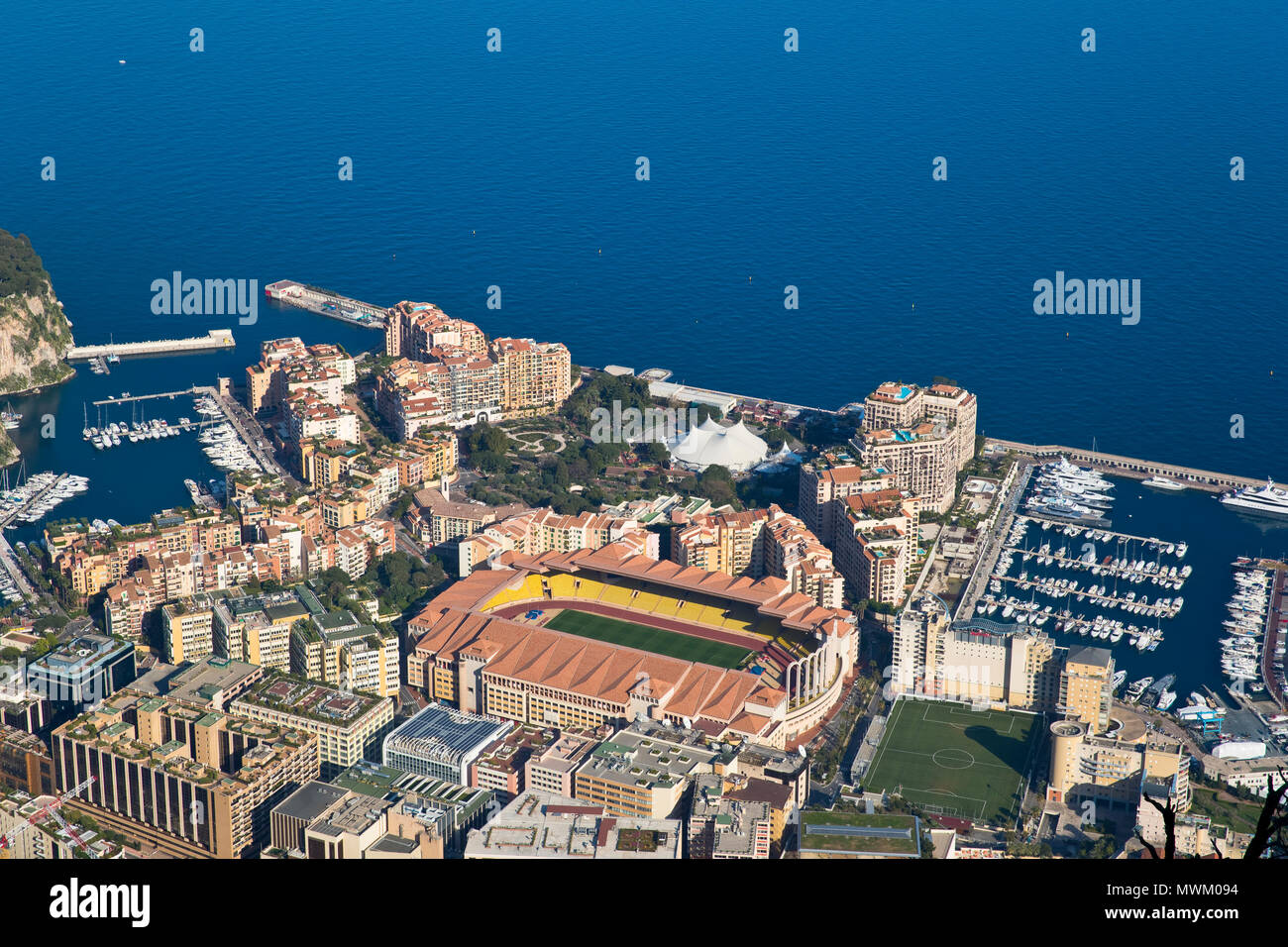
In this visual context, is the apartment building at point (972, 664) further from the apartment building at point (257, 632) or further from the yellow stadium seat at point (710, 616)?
the apartment building at point (257, 632)

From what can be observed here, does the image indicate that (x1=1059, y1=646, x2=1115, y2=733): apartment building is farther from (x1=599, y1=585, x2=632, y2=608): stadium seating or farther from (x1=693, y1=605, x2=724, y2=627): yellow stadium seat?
(x1=599, y1=585, x2=632, y2=608): stadium seating

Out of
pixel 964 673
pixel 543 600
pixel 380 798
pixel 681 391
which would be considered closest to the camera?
pixel 380 798

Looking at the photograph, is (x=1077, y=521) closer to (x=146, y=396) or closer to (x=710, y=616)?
(x=710, y=616)

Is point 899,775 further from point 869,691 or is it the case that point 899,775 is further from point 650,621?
point 650,621

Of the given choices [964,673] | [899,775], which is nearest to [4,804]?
[899,775]

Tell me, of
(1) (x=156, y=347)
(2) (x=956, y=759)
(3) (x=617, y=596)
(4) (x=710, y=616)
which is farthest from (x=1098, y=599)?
(1) (x=156, y=347)

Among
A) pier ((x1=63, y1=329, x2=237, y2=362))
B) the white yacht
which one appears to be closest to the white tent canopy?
the white yacht
